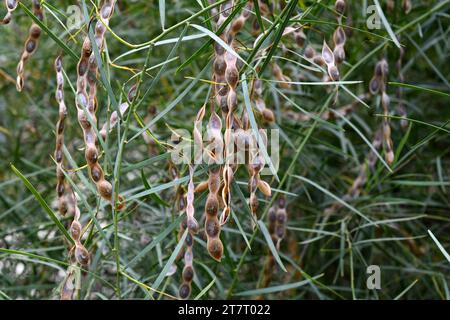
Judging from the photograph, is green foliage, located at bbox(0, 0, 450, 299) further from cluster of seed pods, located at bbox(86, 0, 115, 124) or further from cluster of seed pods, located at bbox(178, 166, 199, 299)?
cluster of seed pods, located at bbox(86, 0, 115, 124)

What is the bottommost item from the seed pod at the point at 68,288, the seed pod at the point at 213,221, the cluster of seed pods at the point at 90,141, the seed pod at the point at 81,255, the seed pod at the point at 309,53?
the seed pod at the point at 68,288

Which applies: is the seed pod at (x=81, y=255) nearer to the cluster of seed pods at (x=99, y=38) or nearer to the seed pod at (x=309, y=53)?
the cluster of seed pods at (x=99, y=38)

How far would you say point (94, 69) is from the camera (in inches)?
31.4

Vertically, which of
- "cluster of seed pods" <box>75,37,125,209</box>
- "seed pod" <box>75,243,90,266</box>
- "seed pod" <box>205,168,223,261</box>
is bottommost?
"seed pod" <box>75,243,90,266</box>

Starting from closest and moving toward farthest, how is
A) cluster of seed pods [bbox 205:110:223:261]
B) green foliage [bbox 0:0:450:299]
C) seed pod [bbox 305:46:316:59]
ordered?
1. cluster of seed pods [bbox 205:110:223:261]
2. seed pod [bbox 305:46:316:59]
3. green foliage [bbox 0:0:450:299]

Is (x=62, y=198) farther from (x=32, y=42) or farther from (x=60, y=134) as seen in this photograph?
(x=32, y=42)

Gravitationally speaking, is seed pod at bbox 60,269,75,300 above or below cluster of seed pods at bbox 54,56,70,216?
below

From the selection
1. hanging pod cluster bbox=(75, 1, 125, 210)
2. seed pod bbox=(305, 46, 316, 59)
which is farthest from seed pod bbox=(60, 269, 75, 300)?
seed pod bbox=(305, 46, 316, 59)

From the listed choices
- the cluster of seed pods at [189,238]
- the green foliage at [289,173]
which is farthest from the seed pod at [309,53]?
the cluster of seed pods at [189,238]

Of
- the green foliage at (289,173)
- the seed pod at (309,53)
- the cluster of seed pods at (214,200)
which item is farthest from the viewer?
the green foliage at (289,173)

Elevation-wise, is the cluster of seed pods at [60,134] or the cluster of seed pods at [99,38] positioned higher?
the cluster of seed pods at [99,38]
